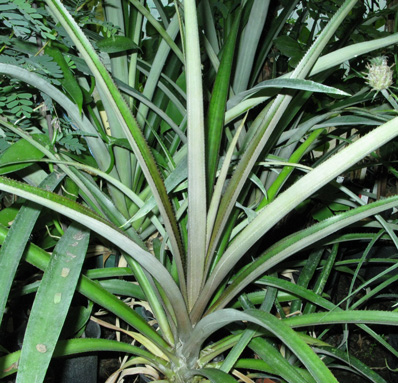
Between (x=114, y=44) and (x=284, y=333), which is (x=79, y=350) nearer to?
(x=284, y=333)

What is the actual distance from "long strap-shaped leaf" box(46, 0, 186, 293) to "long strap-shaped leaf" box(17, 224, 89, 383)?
0.11 metres

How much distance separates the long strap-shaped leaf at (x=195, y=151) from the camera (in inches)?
13.3

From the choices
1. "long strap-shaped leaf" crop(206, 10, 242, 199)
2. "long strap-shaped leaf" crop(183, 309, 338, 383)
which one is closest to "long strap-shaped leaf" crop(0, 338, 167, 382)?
"long strap-shaped leaf" crop(183, 309, 338, 383)

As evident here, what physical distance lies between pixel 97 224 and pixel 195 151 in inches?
4.9

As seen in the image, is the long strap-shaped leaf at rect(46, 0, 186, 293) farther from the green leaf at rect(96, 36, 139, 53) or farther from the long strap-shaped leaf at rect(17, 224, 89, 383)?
→ the green leaf at rect(96, 36, 139, 53)

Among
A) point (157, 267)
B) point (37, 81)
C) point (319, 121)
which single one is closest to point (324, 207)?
point (319, 121)

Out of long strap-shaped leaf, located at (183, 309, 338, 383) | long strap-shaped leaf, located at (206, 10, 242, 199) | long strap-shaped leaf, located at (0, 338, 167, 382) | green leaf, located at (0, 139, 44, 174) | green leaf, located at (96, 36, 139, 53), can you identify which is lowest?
long strap-shaped leaf, located at (0, 338, 167, 382)

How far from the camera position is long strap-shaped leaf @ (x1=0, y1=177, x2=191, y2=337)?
308mm

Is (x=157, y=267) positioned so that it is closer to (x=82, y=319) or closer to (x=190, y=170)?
(x=190, y=170)

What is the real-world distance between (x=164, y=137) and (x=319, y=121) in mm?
385

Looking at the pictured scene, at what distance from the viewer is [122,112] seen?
0.40m

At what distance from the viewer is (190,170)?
40cm

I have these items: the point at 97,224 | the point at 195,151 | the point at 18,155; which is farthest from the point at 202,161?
the point at 18,155

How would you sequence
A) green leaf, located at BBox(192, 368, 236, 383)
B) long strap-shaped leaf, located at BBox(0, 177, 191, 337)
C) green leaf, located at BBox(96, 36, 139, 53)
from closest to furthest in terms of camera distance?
1. long strap-shaped leaf, located at BBox(0, 177, 191, 337)
2. green leaf, located at BBox(192, 368, 236, 383)
3. green leaf, located at BBox(96, 36, 139, 53)
